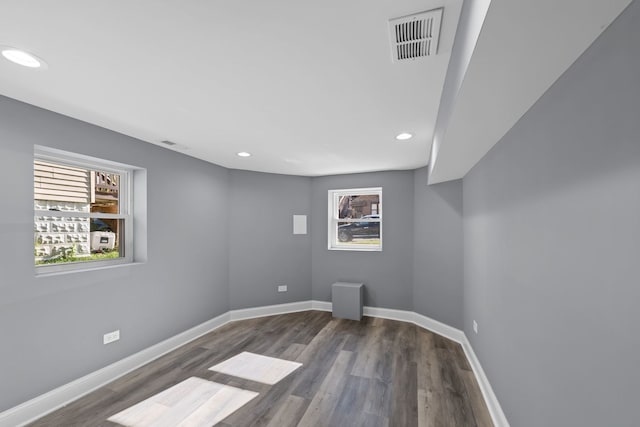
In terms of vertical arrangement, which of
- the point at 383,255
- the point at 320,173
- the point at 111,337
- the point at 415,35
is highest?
the point at 415,35

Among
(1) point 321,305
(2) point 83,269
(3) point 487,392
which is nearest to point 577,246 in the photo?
(3) point 487,392

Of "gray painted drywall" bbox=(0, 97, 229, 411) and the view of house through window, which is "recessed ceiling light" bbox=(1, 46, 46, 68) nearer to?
"gray painted drywall" bbox=(0, 97, 229, 411)

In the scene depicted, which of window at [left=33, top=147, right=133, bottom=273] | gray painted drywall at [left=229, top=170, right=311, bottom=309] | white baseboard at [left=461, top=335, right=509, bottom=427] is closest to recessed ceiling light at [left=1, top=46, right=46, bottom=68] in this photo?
window at [left=33, top=147, right=133, bottom=273]

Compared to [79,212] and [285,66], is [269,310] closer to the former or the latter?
[79,212]

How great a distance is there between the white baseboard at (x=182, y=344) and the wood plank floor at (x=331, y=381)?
0.08 meters

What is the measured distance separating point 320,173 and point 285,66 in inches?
124

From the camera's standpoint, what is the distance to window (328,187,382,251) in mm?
4797

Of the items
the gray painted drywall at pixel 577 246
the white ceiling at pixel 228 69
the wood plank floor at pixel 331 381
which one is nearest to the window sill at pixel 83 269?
the wood plank floor at pixel 331 381

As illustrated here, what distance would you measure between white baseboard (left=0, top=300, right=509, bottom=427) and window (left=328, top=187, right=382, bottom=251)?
109 cm

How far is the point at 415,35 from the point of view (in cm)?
132

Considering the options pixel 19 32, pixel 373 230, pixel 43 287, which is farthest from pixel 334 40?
pixel 373 230

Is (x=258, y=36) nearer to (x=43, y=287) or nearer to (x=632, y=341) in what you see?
(x=632, y=341)

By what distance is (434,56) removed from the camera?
58.2 inches

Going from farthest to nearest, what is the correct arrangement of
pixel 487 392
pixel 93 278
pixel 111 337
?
pixel 111 337
pixel 93 278
pixel 487 392
